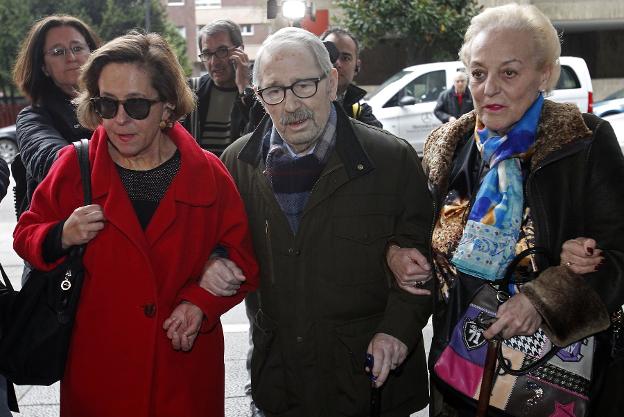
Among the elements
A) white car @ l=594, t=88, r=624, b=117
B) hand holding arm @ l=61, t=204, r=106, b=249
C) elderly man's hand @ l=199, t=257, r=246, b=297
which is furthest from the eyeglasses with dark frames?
white car @ l=594, t=88, r=624, b=117

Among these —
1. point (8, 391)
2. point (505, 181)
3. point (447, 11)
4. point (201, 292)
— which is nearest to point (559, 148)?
point (505, 181)

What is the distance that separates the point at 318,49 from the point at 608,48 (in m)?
27.4

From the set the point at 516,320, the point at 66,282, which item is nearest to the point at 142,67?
the point at 66,282

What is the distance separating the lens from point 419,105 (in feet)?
46.0

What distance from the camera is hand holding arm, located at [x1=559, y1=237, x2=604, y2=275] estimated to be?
7.82 feet

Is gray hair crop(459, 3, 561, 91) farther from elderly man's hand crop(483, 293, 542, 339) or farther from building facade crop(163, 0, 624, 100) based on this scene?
building facade crop(163, 0, 624, 100)

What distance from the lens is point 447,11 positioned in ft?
68.4

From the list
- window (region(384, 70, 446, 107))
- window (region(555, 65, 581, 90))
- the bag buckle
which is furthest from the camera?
window (region(555, 65, 581, 90))

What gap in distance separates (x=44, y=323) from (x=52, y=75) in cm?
143

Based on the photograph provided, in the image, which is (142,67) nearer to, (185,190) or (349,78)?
(185,190)

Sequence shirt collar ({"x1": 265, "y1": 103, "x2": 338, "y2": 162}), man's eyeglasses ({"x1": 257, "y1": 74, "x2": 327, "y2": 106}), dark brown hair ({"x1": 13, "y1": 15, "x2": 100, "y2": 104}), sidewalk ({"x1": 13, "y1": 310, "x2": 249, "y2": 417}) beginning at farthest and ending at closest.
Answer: sidewalk ({"x1": 13, "y1": 310, "x2": 249, "y2": 417})
dark brown hair ({"x1": 13, "y1": 15, "x2": 100, "y2": 104})
shirt collar ({"x1": 265, "y1": 103, "x2": 338, "y2": 162})
man's eyeglasses ({"x1": 257, "y1": 74, "x2": 327, "y2": 106})

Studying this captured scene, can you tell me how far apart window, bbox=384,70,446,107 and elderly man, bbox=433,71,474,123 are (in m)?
1.25

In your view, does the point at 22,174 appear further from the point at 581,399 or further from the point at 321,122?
the point at 581,399

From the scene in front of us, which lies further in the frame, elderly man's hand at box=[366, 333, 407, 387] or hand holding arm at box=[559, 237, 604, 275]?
elderly man's hand at box=[366, 333, 407, 387]
